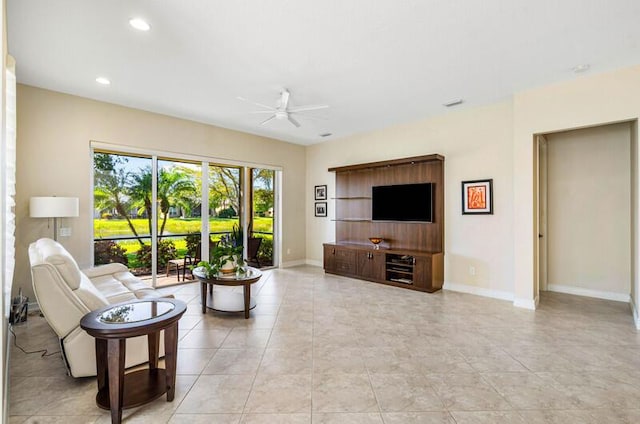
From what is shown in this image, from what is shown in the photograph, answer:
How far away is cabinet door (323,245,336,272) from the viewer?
619 cm

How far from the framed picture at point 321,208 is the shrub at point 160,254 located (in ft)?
10.3

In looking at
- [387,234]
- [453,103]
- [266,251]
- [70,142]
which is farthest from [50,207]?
[453,103]

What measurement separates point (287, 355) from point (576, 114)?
Result: 13.9 ft

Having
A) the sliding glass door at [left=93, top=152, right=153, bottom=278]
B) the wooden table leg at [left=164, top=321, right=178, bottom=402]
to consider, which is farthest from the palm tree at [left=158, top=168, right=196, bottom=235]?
the wooden table leg at [left=164, top=321, right=178, bottom=402]

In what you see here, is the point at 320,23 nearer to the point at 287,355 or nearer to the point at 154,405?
the point at 287,355

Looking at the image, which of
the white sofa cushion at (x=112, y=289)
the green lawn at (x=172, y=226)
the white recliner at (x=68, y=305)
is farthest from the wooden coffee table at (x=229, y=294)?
the green lawn at (x=172, y=226)

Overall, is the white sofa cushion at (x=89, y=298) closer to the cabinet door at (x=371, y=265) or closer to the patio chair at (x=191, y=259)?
the patio chair at (x=191, y=259)

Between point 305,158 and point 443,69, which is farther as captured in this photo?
point 305,158

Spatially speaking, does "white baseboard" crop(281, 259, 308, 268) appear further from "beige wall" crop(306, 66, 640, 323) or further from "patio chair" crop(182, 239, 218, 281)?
"beige wall" crop(306, 66, 640, 323)

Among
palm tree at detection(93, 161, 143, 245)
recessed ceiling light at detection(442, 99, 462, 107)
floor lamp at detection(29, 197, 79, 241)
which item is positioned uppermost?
recessed ceiling light at detection(442, 99, 462, 107)

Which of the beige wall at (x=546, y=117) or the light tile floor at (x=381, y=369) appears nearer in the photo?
the light tile floor at (x=381, y=369)

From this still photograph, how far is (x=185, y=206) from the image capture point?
5.50 meters

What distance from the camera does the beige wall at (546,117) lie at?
344 centimetres

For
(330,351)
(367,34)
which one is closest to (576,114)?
(367,34)
